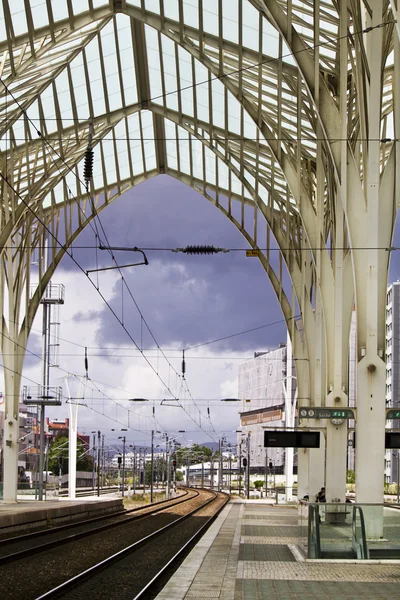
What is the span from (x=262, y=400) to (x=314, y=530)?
150069 mm

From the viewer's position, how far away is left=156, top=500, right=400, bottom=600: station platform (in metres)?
16.7

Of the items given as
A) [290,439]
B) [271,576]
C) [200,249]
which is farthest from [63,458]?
[271,576]

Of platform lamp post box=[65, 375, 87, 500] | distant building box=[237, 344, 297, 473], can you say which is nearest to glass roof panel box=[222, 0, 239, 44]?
platform lamp post box=[65, 375, 87, 500]

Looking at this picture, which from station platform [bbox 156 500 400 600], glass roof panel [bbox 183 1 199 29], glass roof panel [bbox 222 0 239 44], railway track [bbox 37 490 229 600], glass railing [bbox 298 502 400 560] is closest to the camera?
station platform [bbox 156 500 400 600]

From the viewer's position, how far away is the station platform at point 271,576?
54.7 feet

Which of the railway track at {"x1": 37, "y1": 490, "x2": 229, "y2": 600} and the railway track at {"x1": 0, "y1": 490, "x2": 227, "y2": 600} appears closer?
the railway track at {"x1": 37, "y1": 490, "x2": 229, "y2": 600}

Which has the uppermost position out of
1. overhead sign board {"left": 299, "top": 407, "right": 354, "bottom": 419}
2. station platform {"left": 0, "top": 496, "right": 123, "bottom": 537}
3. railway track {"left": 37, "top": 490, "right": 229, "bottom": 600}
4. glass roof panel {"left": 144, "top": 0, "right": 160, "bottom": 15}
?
glass roof panel {"left": 144, "top": 0, "right": 160, "bottom": 15}

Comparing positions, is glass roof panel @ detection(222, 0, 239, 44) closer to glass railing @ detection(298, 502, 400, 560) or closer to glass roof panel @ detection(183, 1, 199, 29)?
glass roof panel @ detection(183, 1, 199, 29)

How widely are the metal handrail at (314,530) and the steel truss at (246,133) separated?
160 inches

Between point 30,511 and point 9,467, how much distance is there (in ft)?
54.9

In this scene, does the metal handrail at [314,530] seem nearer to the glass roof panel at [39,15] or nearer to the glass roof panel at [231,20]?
the glass roof panel at [231,20]

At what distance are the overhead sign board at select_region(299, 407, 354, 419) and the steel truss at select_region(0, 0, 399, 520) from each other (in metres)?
2.66

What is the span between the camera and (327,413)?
29.5m

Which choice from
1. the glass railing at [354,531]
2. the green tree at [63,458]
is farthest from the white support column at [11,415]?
the green tree at [63,458]
